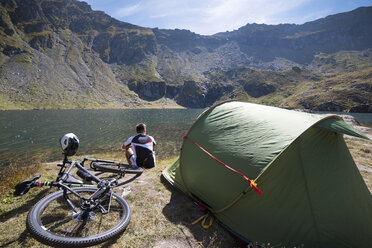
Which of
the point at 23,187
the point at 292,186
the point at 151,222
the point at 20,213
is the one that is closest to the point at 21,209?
the point at 20,213

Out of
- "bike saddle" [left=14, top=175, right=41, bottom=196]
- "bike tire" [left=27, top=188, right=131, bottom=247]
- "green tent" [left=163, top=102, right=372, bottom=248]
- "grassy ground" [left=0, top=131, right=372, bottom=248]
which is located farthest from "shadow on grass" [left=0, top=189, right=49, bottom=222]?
"green tent" [left=163, top=102, right=372, bottom=248]

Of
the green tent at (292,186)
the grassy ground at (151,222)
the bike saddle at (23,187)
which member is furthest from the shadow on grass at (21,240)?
the green tent at (292,186)

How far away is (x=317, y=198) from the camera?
466 cm

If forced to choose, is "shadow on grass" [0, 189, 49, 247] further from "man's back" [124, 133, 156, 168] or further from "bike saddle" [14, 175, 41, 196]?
"man's back" [124, 133, 156, 168]

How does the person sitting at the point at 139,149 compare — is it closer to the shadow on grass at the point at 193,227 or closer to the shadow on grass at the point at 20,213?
the shadow on grass at the point at 193,227

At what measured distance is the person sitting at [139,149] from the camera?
9547mm

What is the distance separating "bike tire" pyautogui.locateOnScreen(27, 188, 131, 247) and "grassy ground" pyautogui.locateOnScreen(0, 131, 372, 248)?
38 cm

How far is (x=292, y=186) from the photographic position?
4820 millimetres

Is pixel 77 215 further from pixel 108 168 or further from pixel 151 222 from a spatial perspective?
pixel 108 168

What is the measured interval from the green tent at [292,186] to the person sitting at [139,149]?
4.69 metres

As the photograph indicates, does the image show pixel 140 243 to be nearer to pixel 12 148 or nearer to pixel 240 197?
pixel 240 197

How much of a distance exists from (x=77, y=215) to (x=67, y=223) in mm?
558

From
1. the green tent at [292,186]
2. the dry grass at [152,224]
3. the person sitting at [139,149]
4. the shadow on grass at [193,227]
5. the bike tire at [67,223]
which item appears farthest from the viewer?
the person sitting at [139,149]

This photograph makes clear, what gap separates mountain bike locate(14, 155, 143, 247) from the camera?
3764mm
